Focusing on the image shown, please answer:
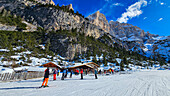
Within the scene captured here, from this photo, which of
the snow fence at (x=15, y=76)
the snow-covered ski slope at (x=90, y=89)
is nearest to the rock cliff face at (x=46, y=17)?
the snow fence at (x=15, y=76)

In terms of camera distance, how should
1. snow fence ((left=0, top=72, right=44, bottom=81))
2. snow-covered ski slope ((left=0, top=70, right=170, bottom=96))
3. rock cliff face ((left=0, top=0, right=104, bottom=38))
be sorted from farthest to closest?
rock cliff face ((left=0, top=0, right=104, bottom=38)) → snow fence ((left=0, top=72, right=44, bottom=81)) → snow-covered ski slope ((left=0, top=70, right=170, bottom=96))

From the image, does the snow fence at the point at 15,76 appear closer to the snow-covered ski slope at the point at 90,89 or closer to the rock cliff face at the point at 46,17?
the snow-covered ski slope at the point at 90,89

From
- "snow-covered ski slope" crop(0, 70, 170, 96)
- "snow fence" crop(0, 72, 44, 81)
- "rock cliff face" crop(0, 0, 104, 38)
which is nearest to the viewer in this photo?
"snow-covered ski slope" crop(0, 70, 170, 96)

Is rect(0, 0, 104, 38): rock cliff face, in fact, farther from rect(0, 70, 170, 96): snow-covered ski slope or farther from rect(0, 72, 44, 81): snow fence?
rect(0, 70, 170, 96): snow-covered ski slope

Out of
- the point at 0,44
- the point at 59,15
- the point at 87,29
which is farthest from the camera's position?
the point at 87,29

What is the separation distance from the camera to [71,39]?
61.4 meters

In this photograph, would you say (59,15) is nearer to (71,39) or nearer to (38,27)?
(38,27)

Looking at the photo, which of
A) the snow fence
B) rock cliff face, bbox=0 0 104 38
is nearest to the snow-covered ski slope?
the snow fence

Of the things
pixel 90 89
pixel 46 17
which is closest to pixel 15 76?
pixel 90 89

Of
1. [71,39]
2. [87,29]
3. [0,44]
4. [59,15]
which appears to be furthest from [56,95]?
[87,29]

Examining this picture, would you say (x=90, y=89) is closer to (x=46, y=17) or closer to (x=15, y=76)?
(x=15, y=76)

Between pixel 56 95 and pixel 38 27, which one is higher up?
pixel 38 27

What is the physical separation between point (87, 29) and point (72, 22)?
16.1m

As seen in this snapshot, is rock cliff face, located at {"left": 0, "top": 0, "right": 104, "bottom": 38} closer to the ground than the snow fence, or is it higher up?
higher up
